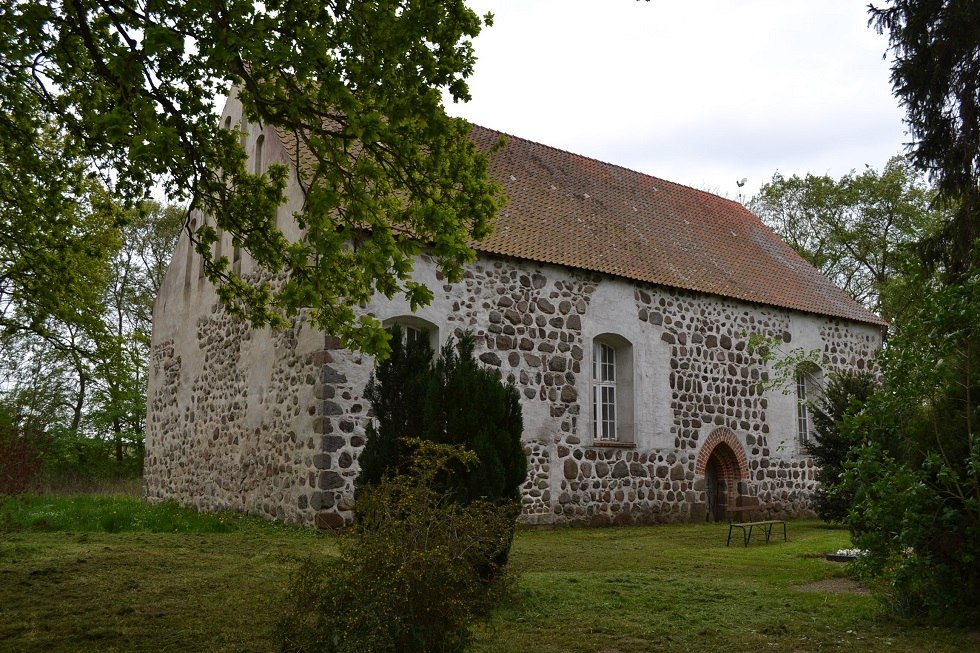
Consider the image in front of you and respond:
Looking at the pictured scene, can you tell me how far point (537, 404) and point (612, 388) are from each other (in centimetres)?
218

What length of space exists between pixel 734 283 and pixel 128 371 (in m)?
12.4

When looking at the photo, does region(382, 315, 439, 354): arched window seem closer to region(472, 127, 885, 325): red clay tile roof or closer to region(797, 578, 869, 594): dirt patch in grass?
region(472, 127, 885, 325): red clay tile roof

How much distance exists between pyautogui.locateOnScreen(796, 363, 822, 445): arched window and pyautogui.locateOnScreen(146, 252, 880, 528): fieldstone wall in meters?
0.57

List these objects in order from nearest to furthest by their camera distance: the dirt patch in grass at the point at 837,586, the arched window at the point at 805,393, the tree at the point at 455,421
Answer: the tree at the point at 455,421
the dirt patch in grass at the point at 837,586
the arched window at the point at 805,393

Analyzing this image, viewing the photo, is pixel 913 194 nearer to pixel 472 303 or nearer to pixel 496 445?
pixel 472 303

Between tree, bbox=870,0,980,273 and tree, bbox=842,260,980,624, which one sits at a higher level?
tree, bbox=870,0,980,273

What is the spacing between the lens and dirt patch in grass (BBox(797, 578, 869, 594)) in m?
7.84

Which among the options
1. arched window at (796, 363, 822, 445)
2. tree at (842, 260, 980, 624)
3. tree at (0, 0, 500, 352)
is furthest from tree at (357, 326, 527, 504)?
arched window at (796, 363, 822, 445)

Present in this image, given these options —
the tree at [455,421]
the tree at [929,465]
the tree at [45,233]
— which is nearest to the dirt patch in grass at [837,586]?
the tree at [929,465]

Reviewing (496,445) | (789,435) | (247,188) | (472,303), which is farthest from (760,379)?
(247,188)

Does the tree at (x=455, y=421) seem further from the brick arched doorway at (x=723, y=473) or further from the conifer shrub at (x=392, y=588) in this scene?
the brick arched doorway at (x=723, y=473)

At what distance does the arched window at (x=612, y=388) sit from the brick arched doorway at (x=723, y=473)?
7.62 ft

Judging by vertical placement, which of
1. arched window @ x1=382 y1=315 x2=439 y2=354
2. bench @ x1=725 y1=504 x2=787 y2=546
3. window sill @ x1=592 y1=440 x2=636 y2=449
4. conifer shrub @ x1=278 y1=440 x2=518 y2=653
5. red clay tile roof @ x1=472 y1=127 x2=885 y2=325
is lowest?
bench @ x1=725 y1=504 x2=787 y2=546

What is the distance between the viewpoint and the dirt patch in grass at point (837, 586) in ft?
25.7
